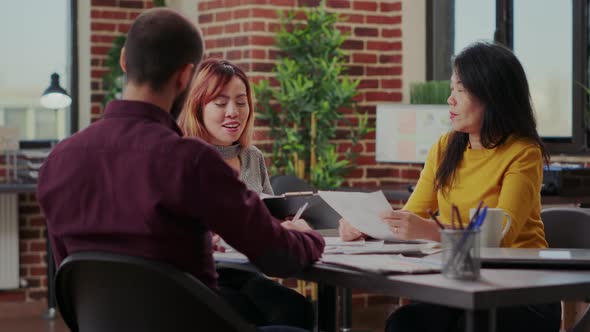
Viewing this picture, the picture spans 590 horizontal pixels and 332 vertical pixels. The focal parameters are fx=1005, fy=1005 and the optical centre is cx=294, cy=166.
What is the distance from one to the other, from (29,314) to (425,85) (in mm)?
2784

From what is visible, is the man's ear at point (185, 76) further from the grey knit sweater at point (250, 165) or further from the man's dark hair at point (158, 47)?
the grey knit sweater at point (250, 165)

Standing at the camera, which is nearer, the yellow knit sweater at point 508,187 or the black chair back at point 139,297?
the black chair back at point 139,297

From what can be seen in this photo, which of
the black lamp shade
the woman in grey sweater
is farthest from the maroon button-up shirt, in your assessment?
the black lamp shade

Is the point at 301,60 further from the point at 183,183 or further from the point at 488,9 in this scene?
the point at 183,183

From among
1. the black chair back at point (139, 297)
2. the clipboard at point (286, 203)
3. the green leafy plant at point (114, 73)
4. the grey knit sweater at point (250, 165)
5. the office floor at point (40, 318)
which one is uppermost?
the green leafy plant at point (114, 73)

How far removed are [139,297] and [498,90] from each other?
144 centimetres

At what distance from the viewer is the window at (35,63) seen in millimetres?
6355

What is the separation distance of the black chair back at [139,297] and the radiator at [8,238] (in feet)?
14.4

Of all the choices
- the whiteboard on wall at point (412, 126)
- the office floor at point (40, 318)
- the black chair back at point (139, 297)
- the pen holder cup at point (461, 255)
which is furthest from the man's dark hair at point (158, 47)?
the office floor at point (40, 318)

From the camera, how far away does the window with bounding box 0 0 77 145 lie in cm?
636

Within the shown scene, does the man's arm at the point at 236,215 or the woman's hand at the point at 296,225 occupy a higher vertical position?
the man's arm at the point at 236,215

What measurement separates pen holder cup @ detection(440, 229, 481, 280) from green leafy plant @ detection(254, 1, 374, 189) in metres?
3.69

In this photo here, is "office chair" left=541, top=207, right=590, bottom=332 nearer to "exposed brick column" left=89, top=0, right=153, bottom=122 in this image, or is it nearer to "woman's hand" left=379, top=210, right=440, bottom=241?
"woman's hand" left=379, top=210, right=440, bottom=241

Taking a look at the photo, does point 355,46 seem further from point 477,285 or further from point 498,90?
point 477,285
